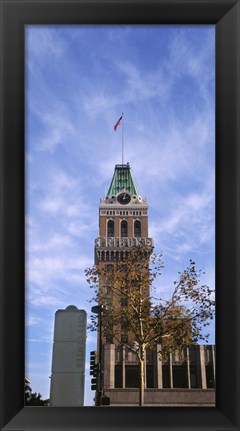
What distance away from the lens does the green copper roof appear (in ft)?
208

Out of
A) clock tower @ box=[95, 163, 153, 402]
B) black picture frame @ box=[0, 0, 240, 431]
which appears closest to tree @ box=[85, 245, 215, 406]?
black picture frame @ box=[0, 0, 240, 431]

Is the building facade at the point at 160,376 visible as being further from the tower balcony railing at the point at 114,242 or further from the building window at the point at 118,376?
the tower balcony railing at the point at 114,242

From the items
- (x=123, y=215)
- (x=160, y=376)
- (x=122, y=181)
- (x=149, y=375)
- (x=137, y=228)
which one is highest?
(x=122, y=181)

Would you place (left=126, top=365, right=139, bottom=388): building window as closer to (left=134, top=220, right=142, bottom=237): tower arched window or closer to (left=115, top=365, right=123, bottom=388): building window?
(left=115, top=365, right=123, bottom=388): building window

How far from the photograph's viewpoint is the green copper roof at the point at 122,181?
63.5m

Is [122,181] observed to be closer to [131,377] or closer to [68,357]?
[131,377]
